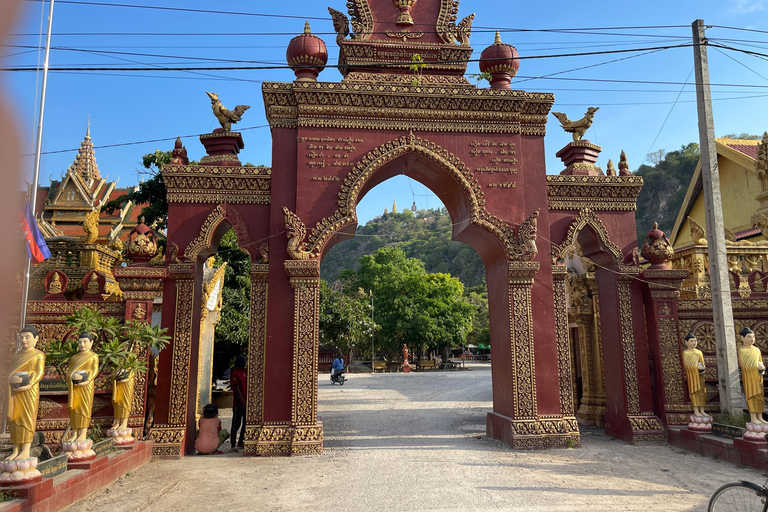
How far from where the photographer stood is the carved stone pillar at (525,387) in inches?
359

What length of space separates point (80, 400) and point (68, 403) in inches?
12.7

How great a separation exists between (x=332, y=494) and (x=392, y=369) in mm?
31665

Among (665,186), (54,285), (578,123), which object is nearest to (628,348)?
(578,123)

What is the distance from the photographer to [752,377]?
7.65 metres

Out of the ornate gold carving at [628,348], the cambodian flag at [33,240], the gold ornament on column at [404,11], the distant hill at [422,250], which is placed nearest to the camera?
the cambodian flag at [33,240]

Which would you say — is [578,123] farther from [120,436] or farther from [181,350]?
[120,436]

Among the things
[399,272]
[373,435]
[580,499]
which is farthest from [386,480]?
[399,272]

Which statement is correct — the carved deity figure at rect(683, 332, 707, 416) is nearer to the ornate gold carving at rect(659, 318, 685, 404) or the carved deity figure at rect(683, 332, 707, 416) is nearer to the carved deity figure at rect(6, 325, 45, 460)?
the ornate gold carving at rect(659, 318, 685, 404)

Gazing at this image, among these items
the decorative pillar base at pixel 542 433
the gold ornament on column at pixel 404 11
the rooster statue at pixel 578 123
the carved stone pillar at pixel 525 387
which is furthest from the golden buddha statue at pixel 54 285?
the rooster statue at pixel 578 123

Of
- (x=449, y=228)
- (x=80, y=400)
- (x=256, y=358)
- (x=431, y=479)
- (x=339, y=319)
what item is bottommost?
(x=431, y=479)

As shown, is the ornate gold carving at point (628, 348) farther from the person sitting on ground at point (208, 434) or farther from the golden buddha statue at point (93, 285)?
the golden buddha statue at point (93, 285)

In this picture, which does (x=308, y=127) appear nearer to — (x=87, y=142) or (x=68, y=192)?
(x=68, y=192)

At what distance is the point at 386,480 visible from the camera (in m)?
7.07

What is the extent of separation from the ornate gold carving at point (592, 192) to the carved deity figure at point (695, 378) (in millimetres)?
3003
